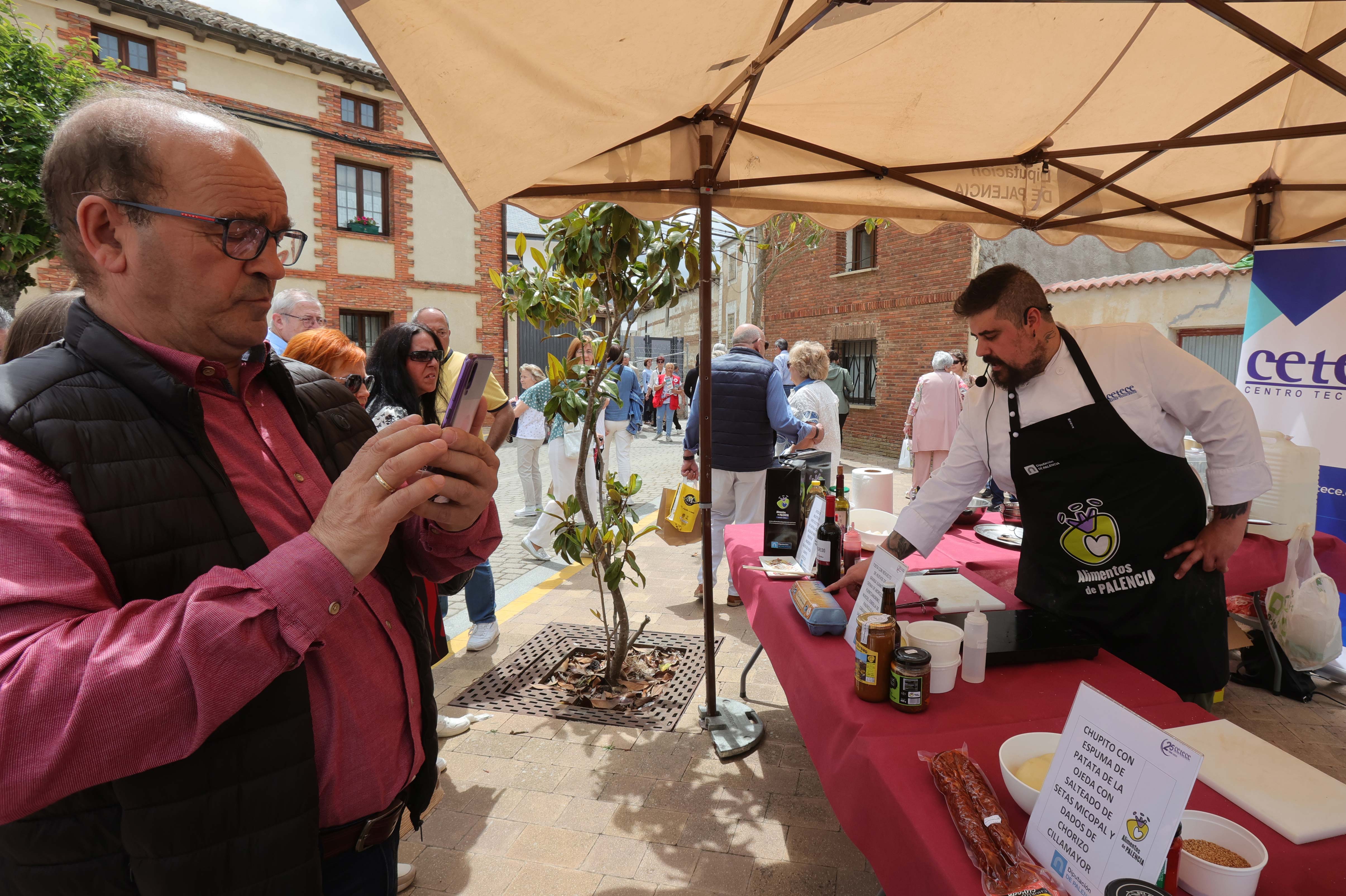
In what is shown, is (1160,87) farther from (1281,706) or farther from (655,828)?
(655,828)

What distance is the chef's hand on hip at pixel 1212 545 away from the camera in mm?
2189

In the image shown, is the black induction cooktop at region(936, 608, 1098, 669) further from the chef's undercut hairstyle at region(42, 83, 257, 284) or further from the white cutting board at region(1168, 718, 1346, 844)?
the chef's undercut hairstyle at region(42, 83, 257, 284)

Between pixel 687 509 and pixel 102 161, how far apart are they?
10.7 feet

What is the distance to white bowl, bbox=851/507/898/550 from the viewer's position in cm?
321

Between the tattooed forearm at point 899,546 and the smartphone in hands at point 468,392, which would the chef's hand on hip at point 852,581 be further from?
the smartphone in hands at point 468,392

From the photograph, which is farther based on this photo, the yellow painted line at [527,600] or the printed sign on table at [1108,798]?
the yellow painted line at [527,600]

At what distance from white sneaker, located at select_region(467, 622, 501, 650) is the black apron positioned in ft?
11.1

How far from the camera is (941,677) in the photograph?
1.74m

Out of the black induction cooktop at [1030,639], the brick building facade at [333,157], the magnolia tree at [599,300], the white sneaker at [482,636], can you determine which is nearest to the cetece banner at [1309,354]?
the black induction cooktop at [1030,639]

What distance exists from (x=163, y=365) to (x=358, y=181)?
18008 mm

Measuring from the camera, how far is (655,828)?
271 cm

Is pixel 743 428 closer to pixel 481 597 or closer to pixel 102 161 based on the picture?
pixel 481 597

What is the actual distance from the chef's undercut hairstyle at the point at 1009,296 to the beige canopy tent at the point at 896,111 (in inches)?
34.2

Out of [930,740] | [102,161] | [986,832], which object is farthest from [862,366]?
[102,161]
